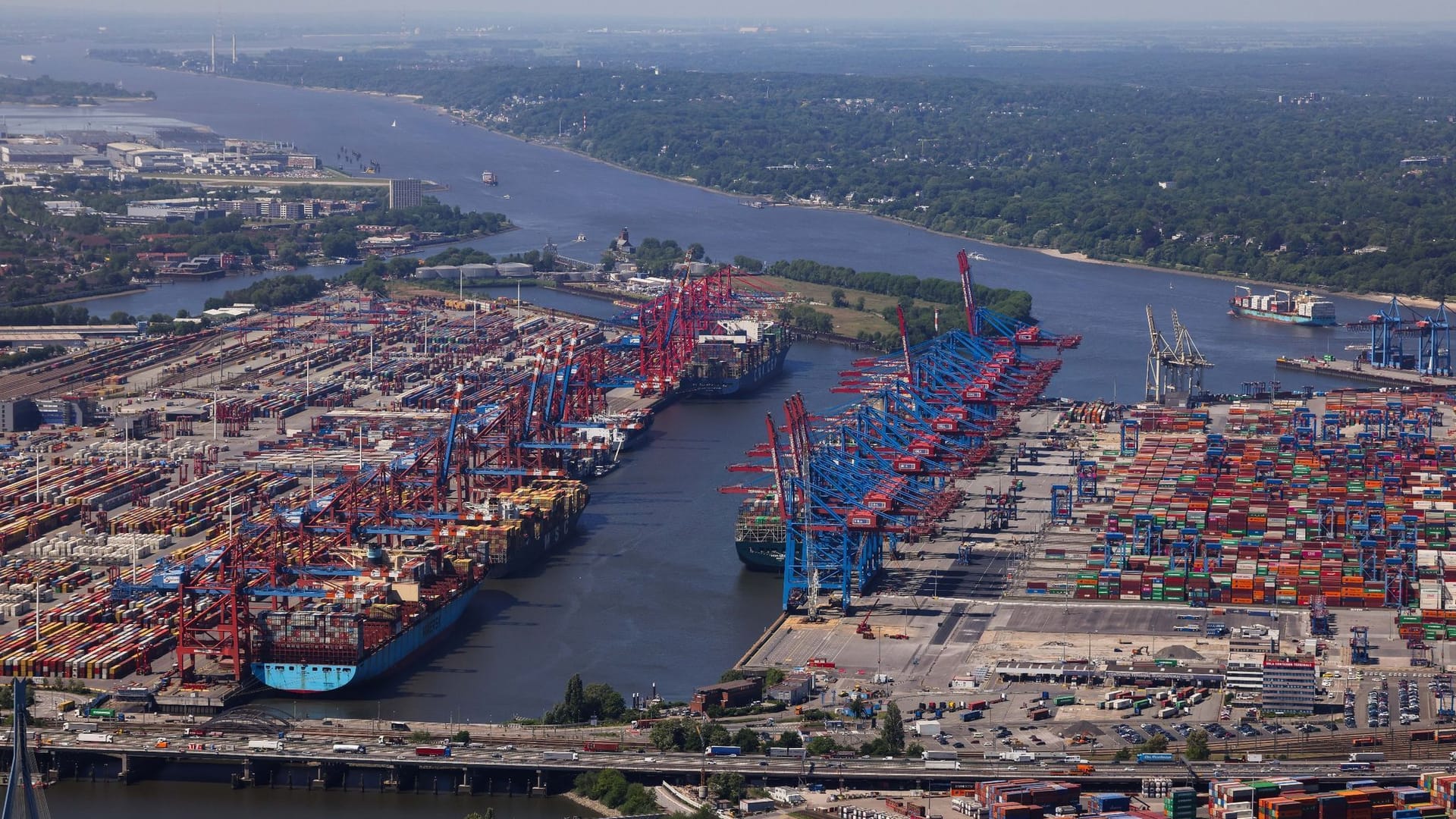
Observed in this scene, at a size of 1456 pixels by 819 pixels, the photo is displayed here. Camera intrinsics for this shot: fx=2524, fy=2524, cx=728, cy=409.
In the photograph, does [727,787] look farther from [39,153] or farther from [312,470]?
[39,153]

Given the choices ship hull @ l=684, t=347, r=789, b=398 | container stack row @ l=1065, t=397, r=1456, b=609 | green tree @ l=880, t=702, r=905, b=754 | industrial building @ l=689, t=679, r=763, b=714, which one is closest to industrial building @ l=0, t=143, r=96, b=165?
ship hull @ l=684, t=347, r=789, b=398

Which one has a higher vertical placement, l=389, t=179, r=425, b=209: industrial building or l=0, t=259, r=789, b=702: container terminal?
l=0, t=259, r=789, b=702: container terminal

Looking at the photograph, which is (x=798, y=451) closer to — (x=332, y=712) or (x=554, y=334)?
(x=332, y=712)

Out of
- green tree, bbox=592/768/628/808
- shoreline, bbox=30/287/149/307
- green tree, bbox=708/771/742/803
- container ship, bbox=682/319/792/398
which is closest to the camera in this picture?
green tree, bbox=708/771/742/803

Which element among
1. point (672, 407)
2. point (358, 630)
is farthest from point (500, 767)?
point (672, 407)

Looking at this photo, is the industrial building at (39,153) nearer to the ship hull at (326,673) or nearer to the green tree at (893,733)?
the ship hull at (326,673)

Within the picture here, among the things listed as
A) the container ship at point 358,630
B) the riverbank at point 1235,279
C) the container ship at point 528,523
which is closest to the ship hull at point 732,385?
the container ship at point 528,523

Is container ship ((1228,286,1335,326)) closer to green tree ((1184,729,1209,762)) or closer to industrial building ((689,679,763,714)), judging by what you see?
industrial building ((689,679,763,714))

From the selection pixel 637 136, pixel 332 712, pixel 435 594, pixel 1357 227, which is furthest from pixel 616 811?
pixel 637 136
